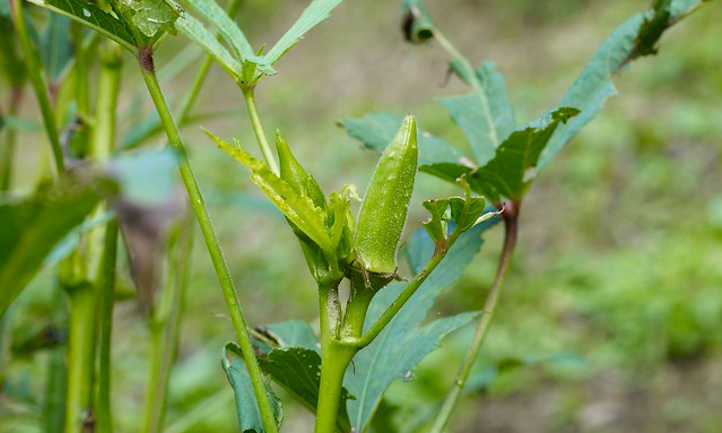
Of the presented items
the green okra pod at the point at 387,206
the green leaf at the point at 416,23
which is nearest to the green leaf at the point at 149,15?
the green okra pod at the point at 387,206

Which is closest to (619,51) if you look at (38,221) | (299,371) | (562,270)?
(299,371)

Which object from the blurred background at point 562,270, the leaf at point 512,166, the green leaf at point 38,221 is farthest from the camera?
the blurred background at point 562,270

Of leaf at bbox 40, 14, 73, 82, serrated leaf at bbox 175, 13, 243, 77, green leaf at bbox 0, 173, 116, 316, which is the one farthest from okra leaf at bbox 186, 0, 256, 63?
leaf at bbox 40, 14, 73, 82

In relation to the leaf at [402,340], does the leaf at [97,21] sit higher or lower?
higher

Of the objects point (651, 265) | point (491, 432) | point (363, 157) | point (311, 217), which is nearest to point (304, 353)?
point (311, 217)

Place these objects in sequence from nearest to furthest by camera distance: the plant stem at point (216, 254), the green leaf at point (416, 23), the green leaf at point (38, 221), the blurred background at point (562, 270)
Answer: the green leaf at point (38, 221) < the plant stem at point (216, 254) < the green leaf at point (416, 23) < the blurred background at point (562, 270)

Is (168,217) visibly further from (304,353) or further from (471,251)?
(471,251)

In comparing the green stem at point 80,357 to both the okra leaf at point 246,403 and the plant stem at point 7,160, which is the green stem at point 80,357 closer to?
the okra leaf at point 246,403
